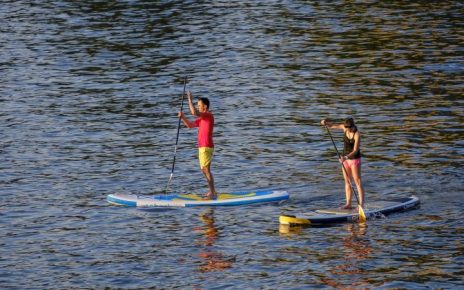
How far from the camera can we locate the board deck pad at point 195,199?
32.0 metres

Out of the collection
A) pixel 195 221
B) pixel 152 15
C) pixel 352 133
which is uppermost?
pixel 352 133

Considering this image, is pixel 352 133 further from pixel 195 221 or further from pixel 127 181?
pixel 127 181

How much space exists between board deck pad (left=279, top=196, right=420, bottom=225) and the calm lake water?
367mm

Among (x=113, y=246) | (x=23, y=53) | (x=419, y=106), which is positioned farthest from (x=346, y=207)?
(x=23, y=53)

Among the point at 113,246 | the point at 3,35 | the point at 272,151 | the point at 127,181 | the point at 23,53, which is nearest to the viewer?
the point at 113,246

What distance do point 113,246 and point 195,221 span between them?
2942 mm

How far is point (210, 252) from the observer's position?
27.7 meters

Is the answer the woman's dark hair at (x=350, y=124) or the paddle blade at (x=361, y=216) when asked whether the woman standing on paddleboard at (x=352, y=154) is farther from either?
the paddle blade at (x=361, y=216)

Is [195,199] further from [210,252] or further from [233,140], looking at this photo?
[233,140]

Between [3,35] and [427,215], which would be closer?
[427,215]

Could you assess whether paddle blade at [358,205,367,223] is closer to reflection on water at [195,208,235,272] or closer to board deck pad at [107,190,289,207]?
board deck pad at [107,190,289,207]

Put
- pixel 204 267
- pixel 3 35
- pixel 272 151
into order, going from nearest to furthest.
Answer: pixel 204 267 → pixel 272 151 → pixel 3 35

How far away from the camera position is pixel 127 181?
35.5 metres

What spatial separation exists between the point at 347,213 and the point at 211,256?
4349 millimetres
